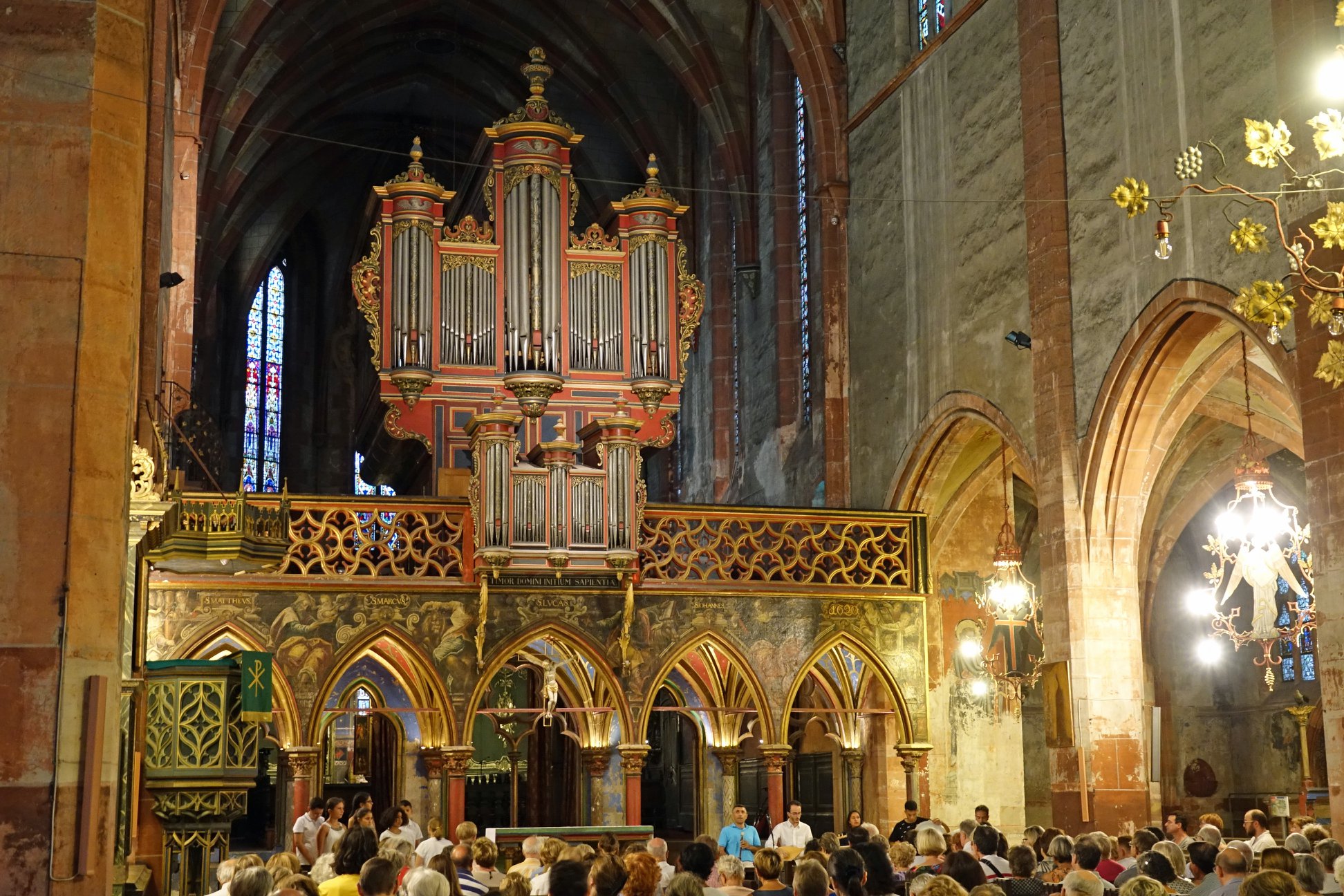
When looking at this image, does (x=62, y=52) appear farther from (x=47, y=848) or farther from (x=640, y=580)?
(x=640, y=580)

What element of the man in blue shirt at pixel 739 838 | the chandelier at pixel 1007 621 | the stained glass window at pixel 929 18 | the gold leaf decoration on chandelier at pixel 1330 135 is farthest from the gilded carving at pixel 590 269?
the gold leaf decoration on chandelier at pixel 1330 135

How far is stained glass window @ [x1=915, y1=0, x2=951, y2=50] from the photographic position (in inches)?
823

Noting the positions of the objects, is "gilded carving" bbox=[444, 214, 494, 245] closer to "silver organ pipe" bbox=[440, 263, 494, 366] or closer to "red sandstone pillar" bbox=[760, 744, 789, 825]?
"silver organ pipe" bbox=[440, 263, 494, 366]

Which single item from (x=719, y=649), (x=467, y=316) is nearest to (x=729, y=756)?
(x=719, y=649)

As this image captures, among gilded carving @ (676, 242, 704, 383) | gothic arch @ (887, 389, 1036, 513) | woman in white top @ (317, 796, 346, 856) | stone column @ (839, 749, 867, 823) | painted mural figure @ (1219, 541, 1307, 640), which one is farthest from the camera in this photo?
gilded carving @ (676, 242, 704, 383)

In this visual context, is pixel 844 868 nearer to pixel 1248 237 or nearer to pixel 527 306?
pixel 1248 237

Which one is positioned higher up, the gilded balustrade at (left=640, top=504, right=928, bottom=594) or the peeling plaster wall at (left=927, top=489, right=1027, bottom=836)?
the gilded balustrade at (left=640, top=504, right=928, bottom=594)

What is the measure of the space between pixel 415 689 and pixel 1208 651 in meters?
12.9

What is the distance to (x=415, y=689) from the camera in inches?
733

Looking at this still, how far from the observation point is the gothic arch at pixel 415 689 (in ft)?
58.6

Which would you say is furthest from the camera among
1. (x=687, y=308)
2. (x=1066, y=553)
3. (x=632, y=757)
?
(x=687, y=308)

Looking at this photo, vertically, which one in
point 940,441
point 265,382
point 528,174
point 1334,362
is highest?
point 265,382

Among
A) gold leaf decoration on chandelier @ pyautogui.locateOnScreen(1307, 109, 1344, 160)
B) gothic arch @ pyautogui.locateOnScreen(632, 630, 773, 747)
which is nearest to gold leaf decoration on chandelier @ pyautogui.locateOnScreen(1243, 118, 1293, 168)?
gold leaf decoration on chandelier @ pyautogui.locateOnScreen(1307, 109, 1344, 160)

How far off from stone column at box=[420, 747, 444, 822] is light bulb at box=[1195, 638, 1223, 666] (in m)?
12.5
